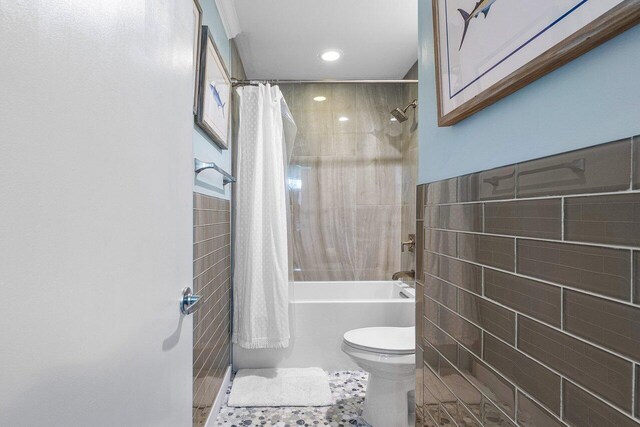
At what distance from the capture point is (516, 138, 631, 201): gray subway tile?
0.48 m

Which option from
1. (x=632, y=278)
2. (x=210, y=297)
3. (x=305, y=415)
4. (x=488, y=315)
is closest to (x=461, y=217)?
(x=488, y=315)

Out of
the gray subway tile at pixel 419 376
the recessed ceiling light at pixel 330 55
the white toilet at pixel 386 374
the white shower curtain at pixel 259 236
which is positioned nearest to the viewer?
the gray subway tile at pixel 419 376

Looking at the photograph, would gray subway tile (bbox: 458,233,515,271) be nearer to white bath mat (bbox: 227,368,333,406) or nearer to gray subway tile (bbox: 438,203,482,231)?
gray subway tile (bbox: 438,203,482,231)

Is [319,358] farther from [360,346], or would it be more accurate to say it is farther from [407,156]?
[407,156]

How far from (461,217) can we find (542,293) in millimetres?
305

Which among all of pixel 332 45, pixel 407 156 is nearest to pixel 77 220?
pixel 332 45

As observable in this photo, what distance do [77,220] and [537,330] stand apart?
74cm

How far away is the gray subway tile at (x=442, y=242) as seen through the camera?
0.95m

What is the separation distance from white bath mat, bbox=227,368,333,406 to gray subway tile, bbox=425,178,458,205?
61.6 inches

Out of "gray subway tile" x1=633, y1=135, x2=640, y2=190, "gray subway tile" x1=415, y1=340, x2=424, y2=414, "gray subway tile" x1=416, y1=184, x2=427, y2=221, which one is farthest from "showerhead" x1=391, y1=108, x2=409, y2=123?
"gray subway tile" x1=633, y1=135, x2=640, y2=190

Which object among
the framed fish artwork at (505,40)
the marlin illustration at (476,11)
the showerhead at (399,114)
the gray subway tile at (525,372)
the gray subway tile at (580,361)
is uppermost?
the showerhead at (399,114)

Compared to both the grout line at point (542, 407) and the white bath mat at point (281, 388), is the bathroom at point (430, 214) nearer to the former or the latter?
the grout line at point (542, 407)

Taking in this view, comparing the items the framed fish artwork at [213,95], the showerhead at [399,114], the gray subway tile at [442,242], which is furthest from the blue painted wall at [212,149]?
the showerhead at [399,114]

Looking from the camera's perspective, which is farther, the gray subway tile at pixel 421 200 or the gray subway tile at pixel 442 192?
the gray subway tile at pixel 421 200
